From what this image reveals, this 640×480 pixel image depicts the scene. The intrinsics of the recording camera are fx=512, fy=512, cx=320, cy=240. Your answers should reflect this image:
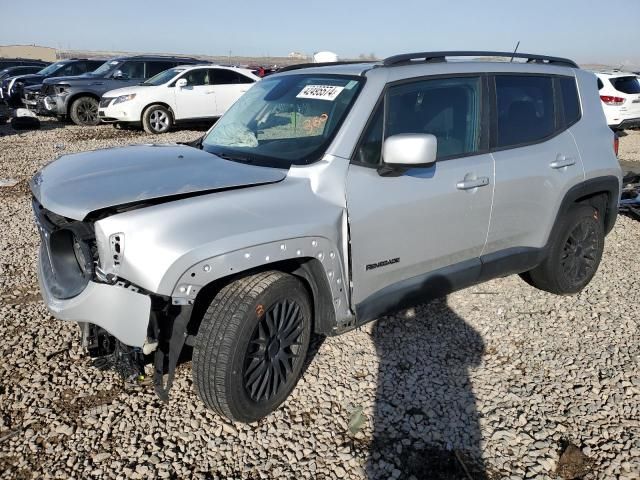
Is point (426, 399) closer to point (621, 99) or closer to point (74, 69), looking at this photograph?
point (621, 99)

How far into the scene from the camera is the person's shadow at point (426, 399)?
2.57 meters

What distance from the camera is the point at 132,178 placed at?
2668 mm

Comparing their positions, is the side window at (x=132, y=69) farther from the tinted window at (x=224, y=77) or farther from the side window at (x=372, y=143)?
the side window at (x=372, y=143)

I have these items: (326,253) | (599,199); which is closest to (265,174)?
(326,253)

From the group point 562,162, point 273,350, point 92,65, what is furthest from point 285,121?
point 92,65

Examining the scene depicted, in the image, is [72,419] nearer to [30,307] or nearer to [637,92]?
[30,307]

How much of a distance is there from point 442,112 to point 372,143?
25.7 inches

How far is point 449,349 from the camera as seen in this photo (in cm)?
358

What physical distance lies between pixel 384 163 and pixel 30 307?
297 centimetres

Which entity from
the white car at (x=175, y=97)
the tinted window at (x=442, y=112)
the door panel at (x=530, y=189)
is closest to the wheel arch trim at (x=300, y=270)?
the tinted window at (x=442, y=112)

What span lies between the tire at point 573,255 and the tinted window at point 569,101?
71 centimetres

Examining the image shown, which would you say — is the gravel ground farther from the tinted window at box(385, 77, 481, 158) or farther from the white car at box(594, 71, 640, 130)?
the white car at box(594, 71, 640, 130)

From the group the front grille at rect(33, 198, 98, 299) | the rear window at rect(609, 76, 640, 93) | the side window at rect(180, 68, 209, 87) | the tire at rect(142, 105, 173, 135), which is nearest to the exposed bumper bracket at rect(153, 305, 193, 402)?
the front grille at rect(33, 198, 98, 299)

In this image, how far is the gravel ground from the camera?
100 inches
